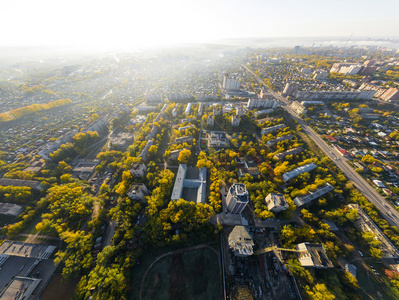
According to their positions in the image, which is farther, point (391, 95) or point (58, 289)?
point (391, 95)

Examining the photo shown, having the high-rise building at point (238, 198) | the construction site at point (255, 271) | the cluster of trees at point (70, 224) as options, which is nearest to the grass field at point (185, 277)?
the construction site at point (255, 271)

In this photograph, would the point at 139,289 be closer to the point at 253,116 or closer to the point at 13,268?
the point at 13,268

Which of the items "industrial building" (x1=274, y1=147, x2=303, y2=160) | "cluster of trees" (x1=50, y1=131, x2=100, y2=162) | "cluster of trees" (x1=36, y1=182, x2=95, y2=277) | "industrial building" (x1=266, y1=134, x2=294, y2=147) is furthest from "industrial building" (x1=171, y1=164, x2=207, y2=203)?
"cluster of trees" (x1=50, y1=131, x2=100, y2=162)

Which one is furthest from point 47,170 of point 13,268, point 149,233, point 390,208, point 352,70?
point 352,70

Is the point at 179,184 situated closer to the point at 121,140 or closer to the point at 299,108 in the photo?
the point at 121,140

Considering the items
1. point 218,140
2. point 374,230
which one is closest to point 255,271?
point 374,230

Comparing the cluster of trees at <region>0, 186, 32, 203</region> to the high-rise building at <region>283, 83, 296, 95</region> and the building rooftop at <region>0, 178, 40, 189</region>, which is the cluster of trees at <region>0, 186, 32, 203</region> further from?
the high-rise building at <region>283, 83, 296, 95</region>
